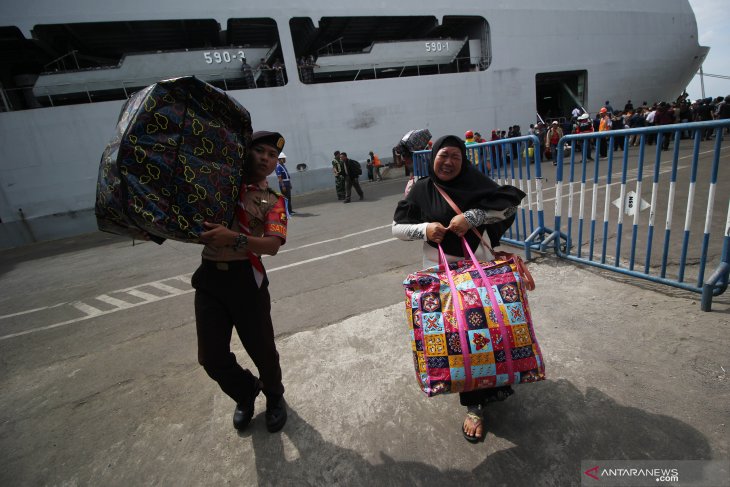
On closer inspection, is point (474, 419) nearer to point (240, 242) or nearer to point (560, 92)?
point (240, 242)

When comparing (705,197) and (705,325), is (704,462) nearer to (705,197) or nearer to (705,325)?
(705,325)

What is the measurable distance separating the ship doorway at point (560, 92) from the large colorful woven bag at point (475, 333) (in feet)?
72.0

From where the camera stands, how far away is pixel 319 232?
25.0ft

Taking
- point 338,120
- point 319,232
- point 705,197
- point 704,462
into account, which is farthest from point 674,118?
point 704,462

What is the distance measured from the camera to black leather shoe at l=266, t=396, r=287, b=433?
2.18 meters

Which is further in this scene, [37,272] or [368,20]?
[368,20]

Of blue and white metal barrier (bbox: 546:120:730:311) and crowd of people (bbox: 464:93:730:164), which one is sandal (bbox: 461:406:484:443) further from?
crowd of people (bbox: 464:93:730:164)

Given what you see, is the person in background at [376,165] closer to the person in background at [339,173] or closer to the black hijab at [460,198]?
the person in background at [339,173]

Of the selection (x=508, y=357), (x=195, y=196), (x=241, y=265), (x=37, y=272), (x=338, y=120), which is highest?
(x=338, y=120)

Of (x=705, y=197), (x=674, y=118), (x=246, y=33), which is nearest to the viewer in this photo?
(x=705, y=197)

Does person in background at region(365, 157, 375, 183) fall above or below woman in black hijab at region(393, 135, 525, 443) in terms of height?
below

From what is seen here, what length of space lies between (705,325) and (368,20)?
784 inches

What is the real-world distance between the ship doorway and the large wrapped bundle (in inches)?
880
